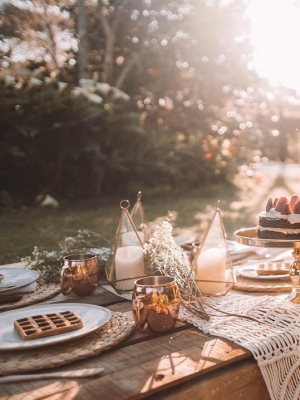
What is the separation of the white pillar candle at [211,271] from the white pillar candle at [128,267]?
178mm

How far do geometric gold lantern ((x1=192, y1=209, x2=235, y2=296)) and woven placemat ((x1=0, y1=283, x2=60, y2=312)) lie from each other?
434 millimetres

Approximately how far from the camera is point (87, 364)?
96 cm

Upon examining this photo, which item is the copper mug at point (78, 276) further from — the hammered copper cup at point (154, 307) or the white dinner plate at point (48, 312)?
the hammered copper cup at point (154, 307)

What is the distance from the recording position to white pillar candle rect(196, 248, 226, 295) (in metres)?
1.41

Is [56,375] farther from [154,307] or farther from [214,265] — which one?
[214,265]

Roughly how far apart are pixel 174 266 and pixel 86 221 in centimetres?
433

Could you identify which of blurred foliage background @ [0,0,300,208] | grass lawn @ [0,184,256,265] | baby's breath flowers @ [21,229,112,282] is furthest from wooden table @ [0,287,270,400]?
blurred foliage background @ [0,0,300,208]

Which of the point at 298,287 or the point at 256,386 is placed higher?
the point at 298,287

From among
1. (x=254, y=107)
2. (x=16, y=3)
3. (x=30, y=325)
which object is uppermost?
(x=16, y=3)

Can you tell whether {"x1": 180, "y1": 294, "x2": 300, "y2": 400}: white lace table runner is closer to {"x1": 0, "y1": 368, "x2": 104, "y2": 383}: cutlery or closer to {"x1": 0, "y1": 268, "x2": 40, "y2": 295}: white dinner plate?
{"x1": 0, "y1": 368, "x2": 104, "y2": 383}: cutlery

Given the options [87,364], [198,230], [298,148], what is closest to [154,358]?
[87,364]

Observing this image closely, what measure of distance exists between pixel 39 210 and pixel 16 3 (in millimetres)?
2867

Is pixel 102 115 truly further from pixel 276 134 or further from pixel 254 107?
pixel 276 134

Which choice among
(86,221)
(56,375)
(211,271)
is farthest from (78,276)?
(86,221)
